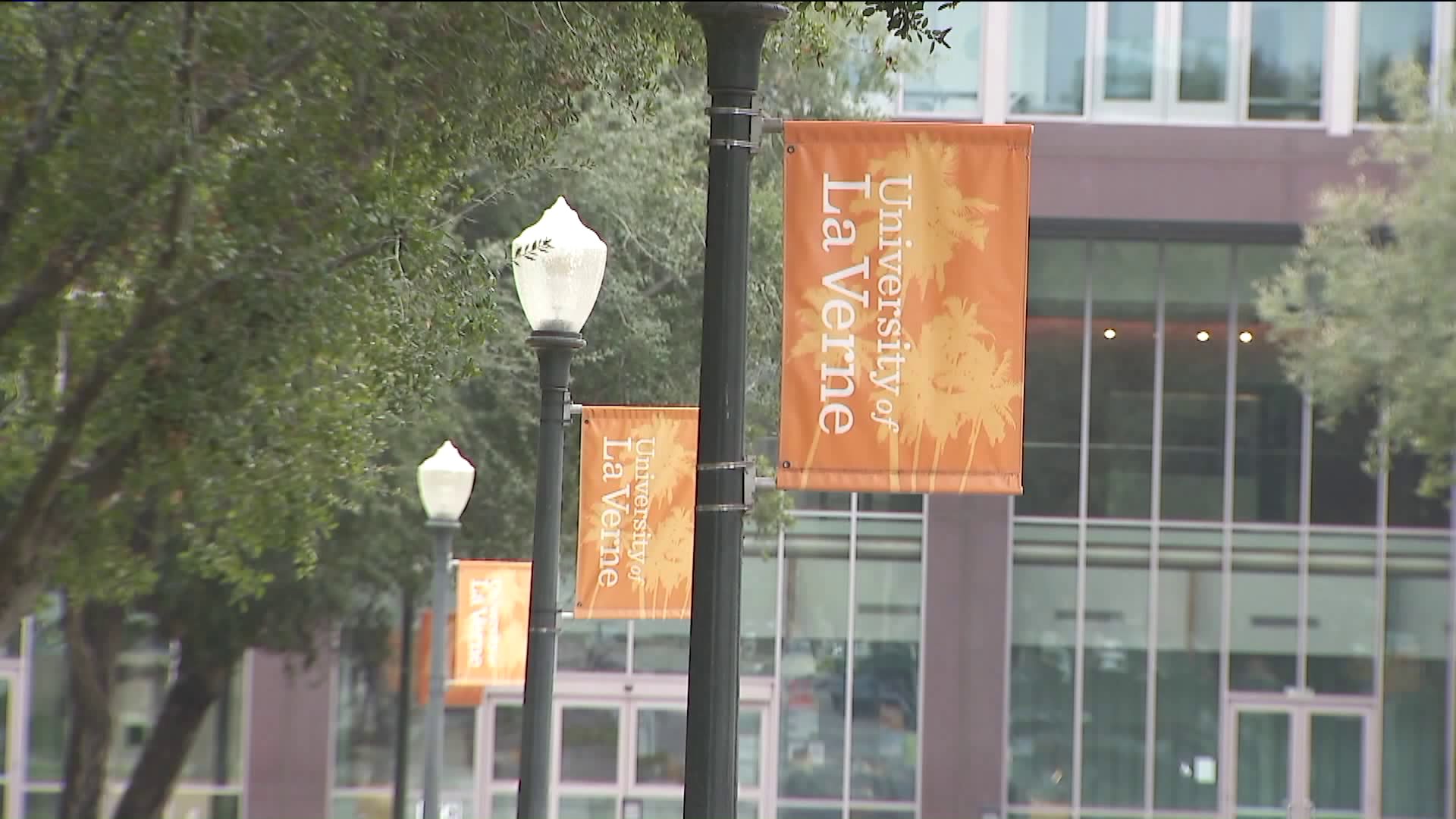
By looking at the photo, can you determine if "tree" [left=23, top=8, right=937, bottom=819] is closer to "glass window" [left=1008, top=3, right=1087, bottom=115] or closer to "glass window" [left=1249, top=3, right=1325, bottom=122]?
"glass window" [left=1008, top=3, right=1087, bottom=115]

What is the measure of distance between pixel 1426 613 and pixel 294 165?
2533 centimetres

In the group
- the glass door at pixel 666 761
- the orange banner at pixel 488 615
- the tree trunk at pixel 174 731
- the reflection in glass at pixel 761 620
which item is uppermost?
the orange banner at pixel 488 615

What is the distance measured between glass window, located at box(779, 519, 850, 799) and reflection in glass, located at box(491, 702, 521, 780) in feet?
12.6

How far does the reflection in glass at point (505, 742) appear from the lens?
28453mm

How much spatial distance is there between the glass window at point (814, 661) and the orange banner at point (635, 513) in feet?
55.4

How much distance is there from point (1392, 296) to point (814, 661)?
9548 millimetres

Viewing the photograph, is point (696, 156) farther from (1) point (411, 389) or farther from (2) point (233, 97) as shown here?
(2) point (233, 97)

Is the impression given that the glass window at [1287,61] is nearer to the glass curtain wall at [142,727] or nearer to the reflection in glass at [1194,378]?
the reflection in glass at [1194,378]

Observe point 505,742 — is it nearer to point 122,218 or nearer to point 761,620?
point 761,620

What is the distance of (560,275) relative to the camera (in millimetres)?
9391

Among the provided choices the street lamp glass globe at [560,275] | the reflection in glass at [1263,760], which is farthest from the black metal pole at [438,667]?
the reflection in glass at [1263,760]

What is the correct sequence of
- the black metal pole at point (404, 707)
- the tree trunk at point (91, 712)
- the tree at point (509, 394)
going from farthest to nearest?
the black metal pole at point (404, 707), the tree trunk at point (91, 712), the tree at point (509, 394)

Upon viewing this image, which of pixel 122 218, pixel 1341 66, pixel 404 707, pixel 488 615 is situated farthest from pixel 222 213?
pixel 1341 66

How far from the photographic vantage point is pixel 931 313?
651cm
